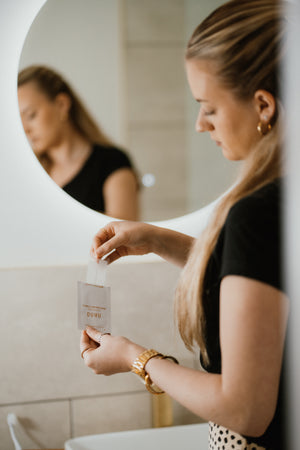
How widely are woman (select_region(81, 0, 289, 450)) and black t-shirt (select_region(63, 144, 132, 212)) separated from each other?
448 millimetres

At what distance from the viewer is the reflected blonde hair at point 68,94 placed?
110 centimetres

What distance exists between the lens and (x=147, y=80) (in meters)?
1.14

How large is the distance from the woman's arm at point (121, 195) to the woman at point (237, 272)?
0.45m

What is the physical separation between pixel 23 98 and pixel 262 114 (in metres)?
0.65

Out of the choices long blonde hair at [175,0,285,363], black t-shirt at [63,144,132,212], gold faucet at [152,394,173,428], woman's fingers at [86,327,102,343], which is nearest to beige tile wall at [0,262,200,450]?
gold faucet at [152,394,173,428]

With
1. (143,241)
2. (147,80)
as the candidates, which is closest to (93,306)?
(143,241)

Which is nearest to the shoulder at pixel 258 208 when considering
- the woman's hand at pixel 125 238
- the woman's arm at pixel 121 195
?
the woman's hand at pixel 125 238

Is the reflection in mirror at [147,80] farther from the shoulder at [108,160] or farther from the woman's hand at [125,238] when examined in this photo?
the woman's hand at [125,238]

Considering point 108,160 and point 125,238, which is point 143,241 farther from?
point 108,160

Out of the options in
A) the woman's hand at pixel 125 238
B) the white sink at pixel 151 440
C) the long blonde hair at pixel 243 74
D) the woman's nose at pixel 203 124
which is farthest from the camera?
the white sink at pixel 151 440

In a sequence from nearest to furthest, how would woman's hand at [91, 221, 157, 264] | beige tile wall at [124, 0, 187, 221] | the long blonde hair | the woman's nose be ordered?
the long blonde hair, the woman's nose, woman's hand at [91, 221, 157, 264], beige tile wall at [124, 0, 187, 221]

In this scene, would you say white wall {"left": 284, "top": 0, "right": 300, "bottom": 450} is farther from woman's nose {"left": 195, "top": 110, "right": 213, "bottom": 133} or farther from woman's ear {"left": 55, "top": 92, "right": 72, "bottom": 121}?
woman's ear {"left": 55, "top": 92, "right": 72, "bottom": 121}

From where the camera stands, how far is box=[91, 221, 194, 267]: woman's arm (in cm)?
87

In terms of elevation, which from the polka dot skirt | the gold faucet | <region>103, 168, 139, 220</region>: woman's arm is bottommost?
the gold faucet
